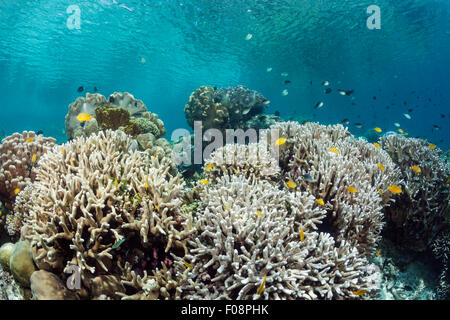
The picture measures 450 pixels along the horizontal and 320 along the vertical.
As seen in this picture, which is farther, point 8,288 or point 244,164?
point 244,164

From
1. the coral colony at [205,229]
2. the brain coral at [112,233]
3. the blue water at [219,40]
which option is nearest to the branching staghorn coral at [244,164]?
the coral colony at [205,229]

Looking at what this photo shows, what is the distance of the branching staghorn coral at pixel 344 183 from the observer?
3914 mm

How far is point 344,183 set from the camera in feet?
14.0

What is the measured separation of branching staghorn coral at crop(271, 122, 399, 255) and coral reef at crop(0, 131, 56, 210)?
5878 millimetres

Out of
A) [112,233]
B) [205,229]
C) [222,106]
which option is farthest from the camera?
[222,106]

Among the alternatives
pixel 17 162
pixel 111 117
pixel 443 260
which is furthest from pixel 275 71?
pixel 17 162

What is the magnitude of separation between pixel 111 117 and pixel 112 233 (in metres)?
5.53

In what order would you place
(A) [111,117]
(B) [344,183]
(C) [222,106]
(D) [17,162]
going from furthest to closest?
(C) [222,106], (A) [111,117], (D) [17,162], (B) [344,183]

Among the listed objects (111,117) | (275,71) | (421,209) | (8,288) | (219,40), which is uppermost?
(275,71)

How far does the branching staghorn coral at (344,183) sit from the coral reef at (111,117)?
4.95m

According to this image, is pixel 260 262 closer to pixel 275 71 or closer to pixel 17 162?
pixel 17 162

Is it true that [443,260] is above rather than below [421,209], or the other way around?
below

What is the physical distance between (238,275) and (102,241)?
71.0 inches
